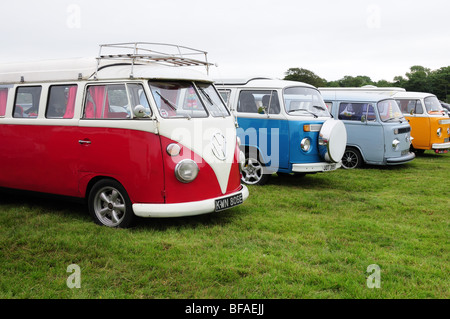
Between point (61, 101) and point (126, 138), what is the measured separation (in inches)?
57.4

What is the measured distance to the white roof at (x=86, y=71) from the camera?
6.44m

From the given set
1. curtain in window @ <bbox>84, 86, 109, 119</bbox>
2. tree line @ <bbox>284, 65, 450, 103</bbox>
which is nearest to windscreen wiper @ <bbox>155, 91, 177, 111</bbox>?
curtain in window @ <bbox>84, 86, 109, 119</bbox>

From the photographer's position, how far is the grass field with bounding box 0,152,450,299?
454 centimetres

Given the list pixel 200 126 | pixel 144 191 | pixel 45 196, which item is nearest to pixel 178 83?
pixel 200 126

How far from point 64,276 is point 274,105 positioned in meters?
6.03

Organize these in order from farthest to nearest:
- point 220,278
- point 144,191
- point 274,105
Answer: point 274,105, point 144,191, point 220,278

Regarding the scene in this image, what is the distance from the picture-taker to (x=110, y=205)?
6.55 metres

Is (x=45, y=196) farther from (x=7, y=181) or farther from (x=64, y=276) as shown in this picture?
(x=64, y=276)

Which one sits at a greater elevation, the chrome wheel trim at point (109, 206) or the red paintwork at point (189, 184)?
the red paintwork at point (189, 184)

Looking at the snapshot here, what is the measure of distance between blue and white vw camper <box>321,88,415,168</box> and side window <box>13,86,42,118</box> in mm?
8186

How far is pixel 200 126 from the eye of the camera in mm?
6445

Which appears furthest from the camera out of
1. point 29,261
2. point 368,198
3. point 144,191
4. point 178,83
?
point 368,198

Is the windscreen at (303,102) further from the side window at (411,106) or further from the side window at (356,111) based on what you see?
the side window at (411,106)

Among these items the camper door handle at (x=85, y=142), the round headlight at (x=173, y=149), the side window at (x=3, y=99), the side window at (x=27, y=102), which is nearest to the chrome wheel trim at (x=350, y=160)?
the round headlight at (x=173, y=149)
